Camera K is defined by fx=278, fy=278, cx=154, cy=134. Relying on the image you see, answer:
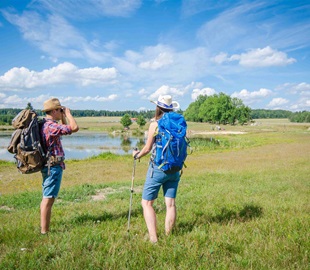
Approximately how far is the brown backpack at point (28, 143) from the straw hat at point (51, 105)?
23 centimetres

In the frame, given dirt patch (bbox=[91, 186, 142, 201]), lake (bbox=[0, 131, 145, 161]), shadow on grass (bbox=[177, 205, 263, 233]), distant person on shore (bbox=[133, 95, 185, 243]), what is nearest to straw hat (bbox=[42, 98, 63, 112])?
distant person on shore (bbox=[133, 95, 185, 243])

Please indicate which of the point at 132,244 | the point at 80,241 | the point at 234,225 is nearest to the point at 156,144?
the point at 132,244

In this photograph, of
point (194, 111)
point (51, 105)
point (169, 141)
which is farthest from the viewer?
point (194, 111)

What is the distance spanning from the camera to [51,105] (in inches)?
184

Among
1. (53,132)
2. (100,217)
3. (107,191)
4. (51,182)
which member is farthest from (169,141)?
(107,191)

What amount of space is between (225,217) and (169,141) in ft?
8.51

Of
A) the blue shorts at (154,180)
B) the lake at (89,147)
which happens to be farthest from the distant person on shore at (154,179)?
the lake at (89,147)

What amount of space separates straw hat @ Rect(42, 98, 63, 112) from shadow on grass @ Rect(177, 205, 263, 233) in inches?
116

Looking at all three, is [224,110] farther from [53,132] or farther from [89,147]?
[53,132]

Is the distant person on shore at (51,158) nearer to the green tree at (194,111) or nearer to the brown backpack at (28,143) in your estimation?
the brown backpack at (28,143)

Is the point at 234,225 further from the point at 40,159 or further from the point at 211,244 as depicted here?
the point at 40,159

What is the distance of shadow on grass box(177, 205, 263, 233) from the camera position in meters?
5.12

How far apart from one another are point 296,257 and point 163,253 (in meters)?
1.70

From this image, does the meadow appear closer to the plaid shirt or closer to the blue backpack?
the blue backpack
